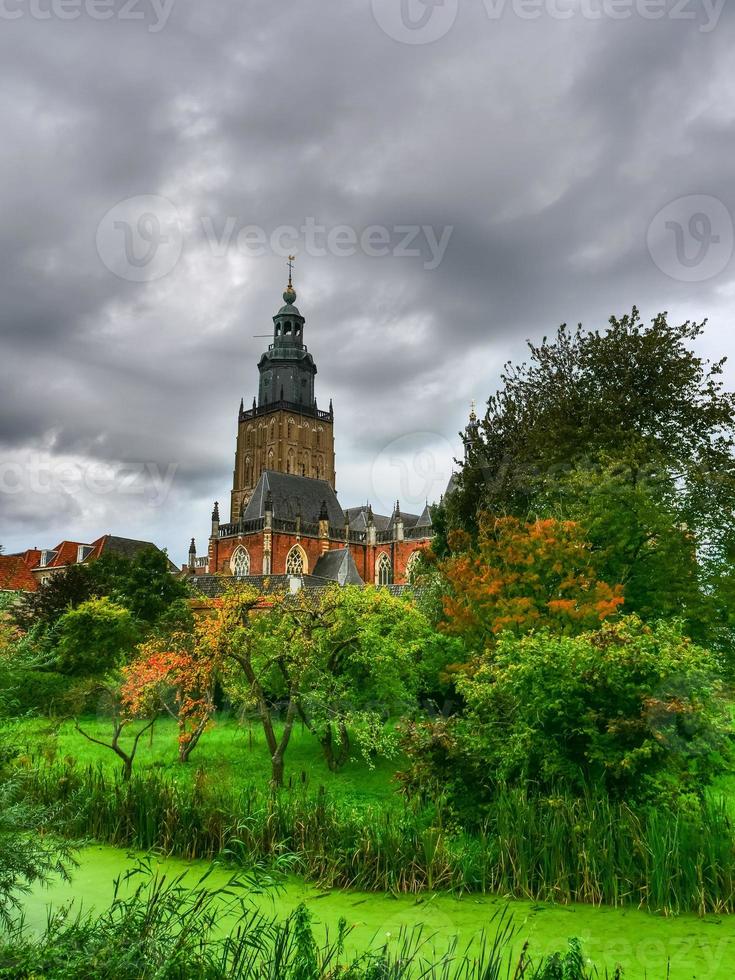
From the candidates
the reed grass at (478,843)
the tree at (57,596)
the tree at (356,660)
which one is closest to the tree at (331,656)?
the tree at (356,660)

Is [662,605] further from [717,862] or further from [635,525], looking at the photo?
[717,862]

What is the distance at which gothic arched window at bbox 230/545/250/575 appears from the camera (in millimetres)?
79250

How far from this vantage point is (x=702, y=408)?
25344 mm

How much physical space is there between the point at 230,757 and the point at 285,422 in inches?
3325

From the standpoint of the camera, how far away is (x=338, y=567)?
71.4 metres

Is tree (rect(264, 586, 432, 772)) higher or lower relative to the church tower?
lower

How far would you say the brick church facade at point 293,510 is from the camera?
255 ft

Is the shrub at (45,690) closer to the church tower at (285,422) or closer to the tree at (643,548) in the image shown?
the tree at (643,548)

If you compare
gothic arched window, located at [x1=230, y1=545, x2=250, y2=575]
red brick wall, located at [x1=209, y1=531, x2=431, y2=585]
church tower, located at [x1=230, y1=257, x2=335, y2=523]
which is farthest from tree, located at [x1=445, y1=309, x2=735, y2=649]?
church tower, located at [x1=230, y1=257, x2=335, y2=523]

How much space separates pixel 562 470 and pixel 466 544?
3973 mm

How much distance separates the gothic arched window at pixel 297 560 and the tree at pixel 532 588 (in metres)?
60.6

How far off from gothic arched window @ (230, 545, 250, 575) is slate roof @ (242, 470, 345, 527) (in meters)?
3.67

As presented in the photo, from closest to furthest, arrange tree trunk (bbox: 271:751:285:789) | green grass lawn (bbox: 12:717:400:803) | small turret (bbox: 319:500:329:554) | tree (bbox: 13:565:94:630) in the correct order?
1. tree trunk (bbox: 271:751:285:789)
2. green grass lawn (bbox: 12:717:400:803)
3. tree (bbox: 13:565:94:630)
4. small turret (bbox: 319:500:329:554)

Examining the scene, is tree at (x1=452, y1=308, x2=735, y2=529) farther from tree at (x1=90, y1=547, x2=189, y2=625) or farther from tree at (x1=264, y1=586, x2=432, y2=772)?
tree at (x1=90, y1=547, x2=189, y2=625)
